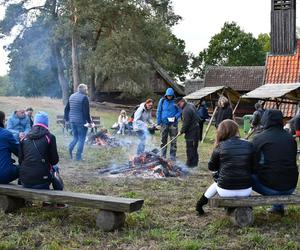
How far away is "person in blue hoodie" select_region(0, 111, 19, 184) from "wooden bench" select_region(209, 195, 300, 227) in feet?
8.86

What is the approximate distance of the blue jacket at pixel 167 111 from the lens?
1147cm

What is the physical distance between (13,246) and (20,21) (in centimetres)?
2825

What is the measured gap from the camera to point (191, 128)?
10.7 m

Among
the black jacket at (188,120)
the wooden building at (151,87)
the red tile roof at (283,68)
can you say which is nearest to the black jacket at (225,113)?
the black jacket at (188,120)

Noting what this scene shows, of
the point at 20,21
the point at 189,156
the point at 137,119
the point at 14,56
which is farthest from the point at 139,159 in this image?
the point at 14,56

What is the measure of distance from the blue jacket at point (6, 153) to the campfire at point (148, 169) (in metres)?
3.39

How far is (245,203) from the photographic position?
5344 mm

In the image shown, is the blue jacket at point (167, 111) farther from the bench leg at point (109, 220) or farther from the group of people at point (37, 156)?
the bench leg at point (109, 220)

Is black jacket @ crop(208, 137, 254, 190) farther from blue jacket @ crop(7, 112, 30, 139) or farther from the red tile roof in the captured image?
the red tile roof

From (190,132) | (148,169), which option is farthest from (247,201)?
(190,132)

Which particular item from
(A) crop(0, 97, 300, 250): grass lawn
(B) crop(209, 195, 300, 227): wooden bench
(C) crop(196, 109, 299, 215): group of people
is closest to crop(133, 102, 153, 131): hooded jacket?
(A) crop(0, 97, 300, 250): grass lawn

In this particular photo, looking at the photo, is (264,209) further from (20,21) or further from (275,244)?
(20,21)

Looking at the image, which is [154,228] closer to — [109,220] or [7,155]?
[109,220]

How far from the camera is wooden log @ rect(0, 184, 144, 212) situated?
5141 millimetres
